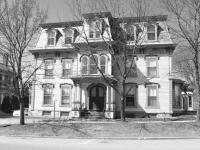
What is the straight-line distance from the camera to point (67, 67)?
2905cm

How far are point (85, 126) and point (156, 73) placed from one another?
38.3ft

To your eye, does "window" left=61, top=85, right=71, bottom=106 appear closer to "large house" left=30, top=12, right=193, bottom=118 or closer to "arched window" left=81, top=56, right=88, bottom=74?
"large house" left=30, top=12, right=193, bottom=118

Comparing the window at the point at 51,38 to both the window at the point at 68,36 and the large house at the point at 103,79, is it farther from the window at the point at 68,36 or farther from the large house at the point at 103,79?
the window at the point at 68,36

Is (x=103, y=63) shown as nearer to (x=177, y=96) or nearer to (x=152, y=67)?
(x=152, y=67)

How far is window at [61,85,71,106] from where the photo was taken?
28.7 metres

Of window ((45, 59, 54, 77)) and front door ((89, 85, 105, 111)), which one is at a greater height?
window ((45, 59, 54, 77))

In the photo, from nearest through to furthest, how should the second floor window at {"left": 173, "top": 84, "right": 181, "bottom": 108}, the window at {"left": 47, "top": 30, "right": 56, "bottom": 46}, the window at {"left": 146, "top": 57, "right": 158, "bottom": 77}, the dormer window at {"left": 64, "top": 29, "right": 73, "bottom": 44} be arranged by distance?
1. the window at {"left": 146, "top": 57, "right": 158, "bottom": 77}
2. the second floor window at {"left": 173, "top": 84, "right": 181, "bottom": 108}
3. the dormer window at {"left": 64, "top": 29, "right": 73, "bottom": 44}
4. the window at {"left": 47, "top": 30, "right": 56, "bottom": 46}

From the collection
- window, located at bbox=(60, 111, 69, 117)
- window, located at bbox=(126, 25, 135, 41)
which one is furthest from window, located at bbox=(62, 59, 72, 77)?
window, located at bbox=(126, 25, 135, 41)

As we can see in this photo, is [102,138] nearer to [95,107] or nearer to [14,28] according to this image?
[14,28]

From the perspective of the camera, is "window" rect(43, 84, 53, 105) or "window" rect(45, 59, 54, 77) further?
"window" rect(45, 59, 54, 77)

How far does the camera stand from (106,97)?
2592 centimetres

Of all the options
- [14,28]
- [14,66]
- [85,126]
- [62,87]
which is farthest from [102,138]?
[62,87]

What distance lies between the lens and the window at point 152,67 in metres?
26.9

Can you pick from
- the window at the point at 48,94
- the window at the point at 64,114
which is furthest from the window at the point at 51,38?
the window at the point at 64,114
